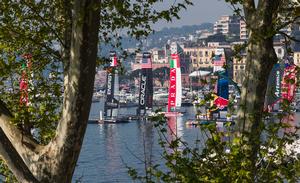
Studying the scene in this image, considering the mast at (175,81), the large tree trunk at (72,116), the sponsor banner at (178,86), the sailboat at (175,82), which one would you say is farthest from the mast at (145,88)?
the large tree trunk at (72,116)

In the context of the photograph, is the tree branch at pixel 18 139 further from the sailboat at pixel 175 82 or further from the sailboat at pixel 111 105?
the sailboat at pixel 111 105

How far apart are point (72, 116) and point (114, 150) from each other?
58476 mm

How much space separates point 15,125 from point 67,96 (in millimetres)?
555

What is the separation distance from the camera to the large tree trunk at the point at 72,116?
16.5 ft

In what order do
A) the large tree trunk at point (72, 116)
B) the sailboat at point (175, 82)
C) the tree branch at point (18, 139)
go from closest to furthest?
the large tree trunk at point (72, 116)
the tree branch at point (18, 139)
the sailboat at point (175, 82)

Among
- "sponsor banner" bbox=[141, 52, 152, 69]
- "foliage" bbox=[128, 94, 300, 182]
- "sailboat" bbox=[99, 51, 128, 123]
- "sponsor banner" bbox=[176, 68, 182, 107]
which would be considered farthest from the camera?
"sponsor banner" bbox=[141, 52, 152, 69]

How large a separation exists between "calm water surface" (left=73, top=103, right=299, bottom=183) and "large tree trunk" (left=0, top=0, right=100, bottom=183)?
75.7 feet

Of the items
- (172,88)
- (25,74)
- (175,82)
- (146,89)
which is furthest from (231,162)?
(146,89)

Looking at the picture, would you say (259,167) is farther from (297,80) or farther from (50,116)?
(50,116)

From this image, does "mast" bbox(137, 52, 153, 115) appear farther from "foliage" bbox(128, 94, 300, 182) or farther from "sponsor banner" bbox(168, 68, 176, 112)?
"foliage" bbox(128, 94, 300, 182)

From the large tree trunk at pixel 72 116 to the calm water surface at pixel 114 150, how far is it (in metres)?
23.1

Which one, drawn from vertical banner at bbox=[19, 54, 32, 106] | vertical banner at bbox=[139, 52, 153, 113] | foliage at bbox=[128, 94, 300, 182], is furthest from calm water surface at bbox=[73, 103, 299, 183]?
foliage at bbox=[128, 94, 300, 182]

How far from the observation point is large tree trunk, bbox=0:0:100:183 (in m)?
5.02

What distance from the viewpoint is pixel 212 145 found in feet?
→ 15.8
